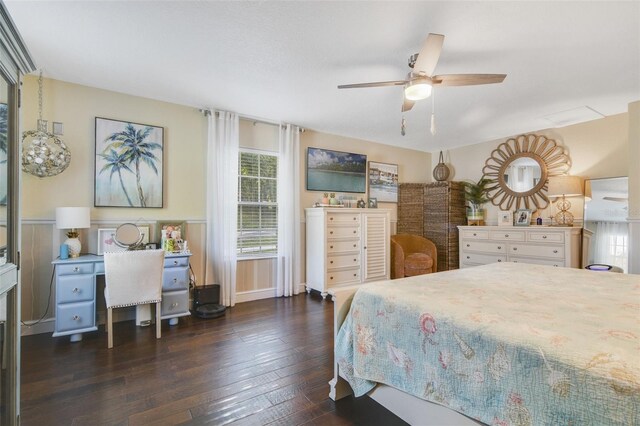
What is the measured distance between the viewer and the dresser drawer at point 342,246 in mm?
4148

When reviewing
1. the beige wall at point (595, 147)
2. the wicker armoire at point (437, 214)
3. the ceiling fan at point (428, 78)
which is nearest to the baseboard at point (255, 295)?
the wicker armoire at point (437, 214)

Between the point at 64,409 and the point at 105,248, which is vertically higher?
the point at 105,248

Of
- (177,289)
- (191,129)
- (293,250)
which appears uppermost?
(191,129)

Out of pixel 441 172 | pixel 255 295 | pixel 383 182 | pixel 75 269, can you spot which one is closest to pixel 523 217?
pixel 441 172

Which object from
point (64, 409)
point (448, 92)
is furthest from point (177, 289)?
point (448, 92)

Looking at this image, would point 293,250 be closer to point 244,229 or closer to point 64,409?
point 244,229

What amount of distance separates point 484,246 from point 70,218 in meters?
5.31

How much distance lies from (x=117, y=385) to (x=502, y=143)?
5791 millimetres

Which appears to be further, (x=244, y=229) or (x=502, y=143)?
(x=502, y=143)

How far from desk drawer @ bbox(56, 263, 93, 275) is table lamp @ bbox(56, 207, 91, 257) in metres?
0.21

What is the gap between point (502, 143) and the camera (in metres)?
4.86

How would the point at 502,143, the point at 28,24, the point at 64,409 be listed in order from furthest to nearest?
the point at 502,143, the point at 28,24, the point at 64,409

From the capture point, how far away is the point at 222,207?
3.68m

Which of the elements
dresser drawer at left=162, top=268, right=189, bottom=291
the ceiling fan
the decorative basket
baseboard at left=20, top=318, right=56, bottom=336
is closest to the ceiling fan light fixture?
the ceiling fan
